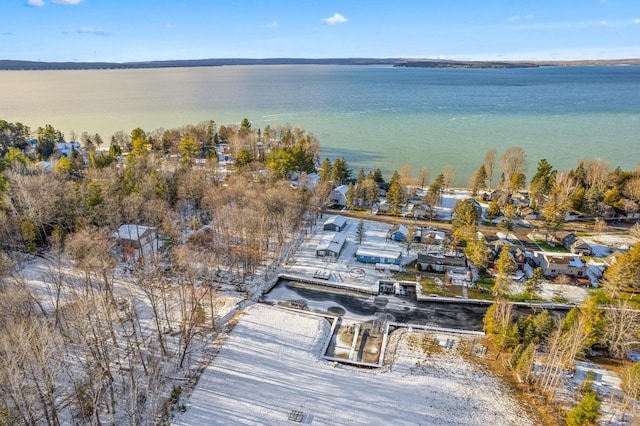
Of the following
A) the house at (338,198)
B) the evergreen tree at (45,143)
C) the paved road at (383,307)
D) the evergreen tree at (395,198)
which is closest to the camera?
the paved road at (383,307)

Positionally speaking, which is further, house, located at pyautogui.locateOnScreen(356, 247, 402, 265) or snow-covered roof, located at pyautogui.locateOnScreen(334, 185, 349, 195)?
snow-covered roof, located at pyautogui.locateOnScreen(334, 185, 349, 195)

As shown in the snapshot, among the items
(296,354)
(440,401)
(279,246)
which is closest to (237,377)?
(296,354)

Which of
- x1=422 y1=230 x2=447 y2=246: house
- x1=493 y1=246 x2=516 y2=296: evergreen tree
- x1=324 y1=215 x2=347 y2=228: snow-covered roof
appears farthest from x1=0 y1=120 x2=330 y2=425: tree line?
x1=493 y1=246 x2=516 y2=296: evergreen tree

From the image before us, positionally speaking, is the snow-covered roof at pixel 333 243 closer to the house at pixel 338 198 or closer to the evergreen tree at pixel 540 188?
the house at pixel 338 198

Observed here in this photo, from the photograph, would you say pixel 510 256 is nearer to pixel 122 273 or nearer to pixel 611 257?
pixel 611 257

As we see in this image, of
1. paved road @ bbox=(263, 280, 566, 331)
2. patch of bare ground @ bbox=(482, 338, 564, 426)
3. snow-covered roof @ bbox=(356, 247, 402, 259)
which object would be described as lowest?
patch of bare ground @ bbox=(482, 338, 564, 426)

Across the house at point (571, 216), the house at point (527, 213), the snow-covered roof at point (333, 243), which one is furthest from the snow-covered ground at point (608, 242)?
the snow-covered roof at point (333, 243)

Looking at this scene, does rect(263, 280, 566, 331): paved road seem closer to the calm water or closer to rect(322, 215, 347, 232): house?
rect(322, 215, 347, 232): house
